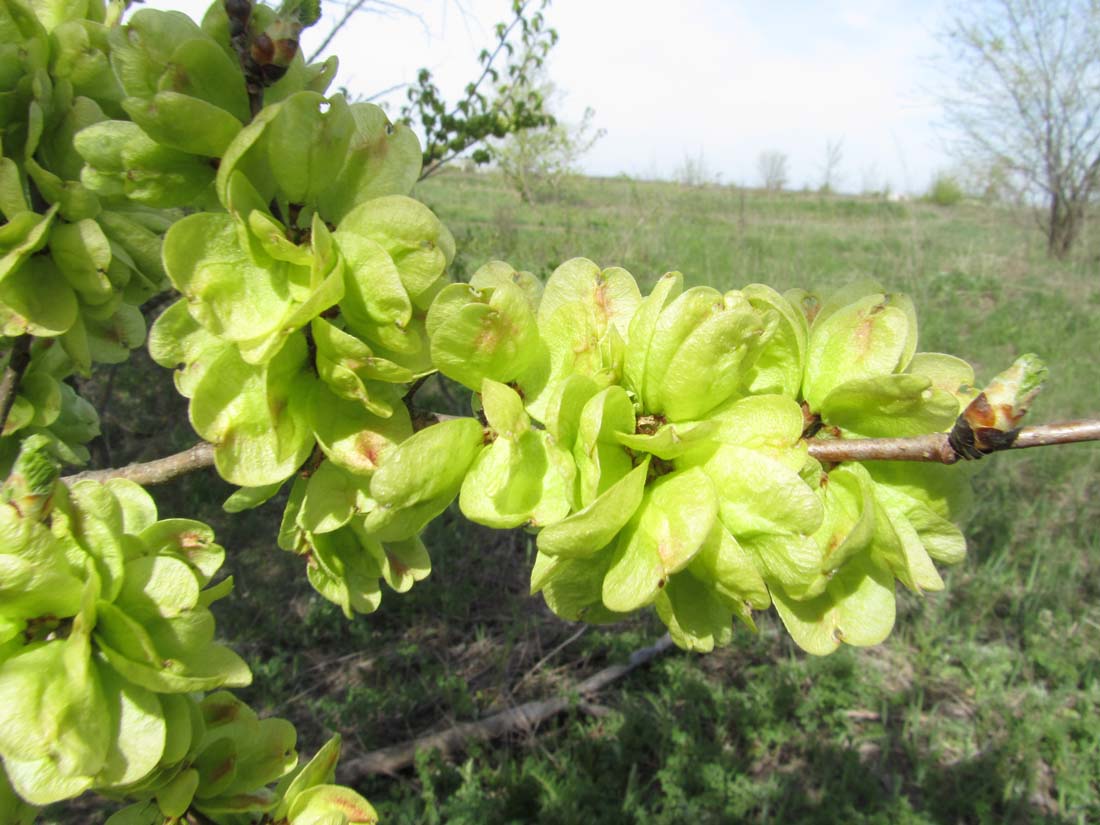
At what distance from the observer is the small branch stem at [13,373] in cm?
108

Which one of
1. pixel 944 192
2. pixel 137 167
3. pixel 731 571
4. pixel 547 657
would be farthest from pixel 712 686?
pixel 944 192

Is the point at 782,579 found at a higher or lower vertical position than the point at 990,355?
higher

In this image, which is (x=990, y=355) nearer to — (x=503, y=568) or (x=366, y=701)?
(x=503, y=568)

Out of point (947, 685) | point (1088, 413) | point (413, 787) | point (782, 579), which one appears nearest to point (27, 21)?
point (782, 579)

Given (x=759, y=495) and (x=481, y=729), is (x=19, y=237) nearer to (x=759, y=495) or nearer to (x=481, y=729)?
(x=759, y=495)

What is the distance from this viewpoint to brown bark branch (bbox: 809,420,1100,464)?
0.69 m

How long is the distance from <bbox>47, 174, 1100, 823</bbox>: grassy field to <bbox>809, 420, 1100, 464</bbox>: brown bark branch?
240 cm

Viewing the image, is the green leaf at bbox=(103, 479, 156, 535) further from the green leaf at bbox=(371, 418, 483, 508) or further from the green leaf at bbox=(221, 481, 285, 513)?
the green leaf at bbox=(371, 418, 483, 508)

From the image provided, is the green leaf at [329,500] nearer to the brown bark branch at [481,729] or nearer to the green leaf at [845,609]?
the green leaf at [845,609]

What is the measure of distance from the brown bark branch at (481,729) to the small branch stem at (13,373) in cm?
229

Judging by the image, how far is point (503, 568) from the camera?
4266mm

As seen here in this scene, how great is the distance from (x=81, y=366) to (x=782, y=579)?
40.5 inches

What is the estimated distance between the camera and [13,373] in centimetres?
110

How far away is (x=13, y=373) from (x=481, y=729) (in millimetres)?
2551
